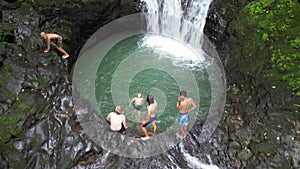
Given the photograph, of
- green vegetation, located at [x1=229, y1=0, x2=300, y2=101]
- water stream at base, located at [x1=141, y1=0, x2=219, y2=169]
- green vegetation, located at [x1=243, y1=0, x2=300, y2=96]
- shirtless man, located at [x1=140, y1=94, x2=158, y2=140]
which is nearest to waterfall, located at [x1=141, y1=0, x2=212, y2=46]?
water stream at base, located at [x1=141, y1=0, x2=219, y2=169]

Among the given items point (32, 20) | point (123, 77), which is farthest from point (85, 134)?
point (32, 20)

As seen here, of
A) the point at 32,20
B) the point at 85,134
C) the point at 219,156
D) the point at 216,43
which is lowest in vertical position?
the point at 219,156

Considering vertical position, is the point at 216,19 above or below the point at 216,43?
above

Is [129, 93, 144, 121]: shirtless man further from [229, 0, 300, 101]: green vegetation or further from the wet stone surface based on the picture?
[229, 0, 300, 101]: green vegetation

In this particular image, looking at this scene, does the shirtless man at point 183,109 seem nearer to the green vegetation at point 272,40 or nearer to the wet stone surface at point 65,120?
the wet stone surface at point 65,120

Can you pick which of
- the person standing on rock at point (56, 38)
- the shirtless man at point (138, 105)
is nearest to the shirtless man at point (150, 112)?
the shirtless man at point (138, 105)

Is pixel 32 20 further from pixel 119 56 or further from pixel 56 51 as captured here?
pixel 119 56

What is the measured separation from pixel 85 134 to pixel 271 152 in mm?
5316

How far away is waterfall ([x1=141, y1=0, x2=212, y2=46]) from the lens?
429 inches

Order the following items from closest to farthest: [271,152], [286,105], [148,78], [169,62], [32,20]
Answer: [271,152], [286,105], [32,20], [148,78], [169,62]

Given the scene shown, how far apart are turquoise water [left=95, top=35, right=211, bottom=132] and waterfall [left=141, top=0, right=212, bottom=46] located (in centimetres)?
159

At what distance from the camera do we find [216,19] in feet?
34.4

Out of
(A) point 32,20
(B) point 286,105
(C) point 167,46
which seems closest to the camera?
(B) point 286,105

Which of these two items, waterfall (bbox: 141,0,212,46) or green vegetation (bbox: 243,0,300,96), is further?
waterfall (bbox: 141,0,212,46)
